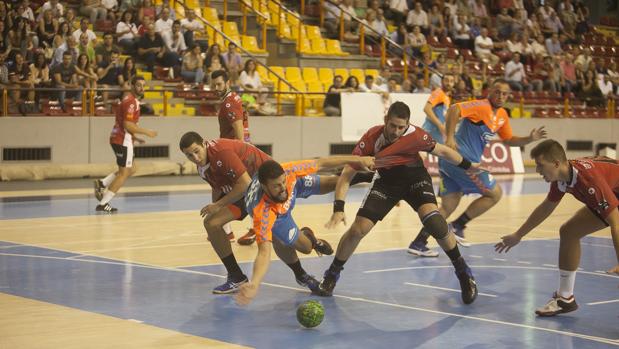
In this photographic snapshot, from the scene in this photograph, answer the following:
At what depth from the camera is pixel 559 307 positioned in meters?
9.24

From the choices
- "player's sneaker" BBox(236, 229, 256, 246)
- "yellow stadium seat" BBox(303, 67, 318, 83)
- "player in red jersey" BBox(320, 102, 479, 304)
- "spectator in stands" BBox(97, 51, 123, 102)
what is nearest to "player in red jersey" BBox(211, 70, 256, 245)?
"player's sneaker" BBox(236, 229, 256, 246)

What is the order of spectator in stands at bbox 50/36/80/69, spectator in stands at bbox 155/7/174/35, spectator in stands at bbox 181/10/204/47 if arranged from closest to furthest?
spectator in stands at bbox 50/36/80/69 → spectator in stands at bbox 155/7/174/35 → spectator in stands at bbox 181/10/204/47

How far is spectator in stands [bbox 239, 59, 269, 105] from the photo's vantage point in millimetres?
25578

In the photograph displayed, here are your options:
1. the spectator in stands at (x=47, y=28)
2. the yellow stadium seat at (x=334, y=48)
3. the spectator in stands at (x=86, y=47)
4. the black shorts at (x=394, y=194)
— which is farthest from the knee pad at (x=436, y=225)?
the yellow stadium seat at (x=334, y=48)

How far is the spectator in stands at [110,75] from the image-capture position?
23.7 m

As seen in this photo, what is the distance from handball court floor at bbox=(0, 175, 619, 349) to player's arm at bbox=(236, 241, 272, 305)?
347 millimetres

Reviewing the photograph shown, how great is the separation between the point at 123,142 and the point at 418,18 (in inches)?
674

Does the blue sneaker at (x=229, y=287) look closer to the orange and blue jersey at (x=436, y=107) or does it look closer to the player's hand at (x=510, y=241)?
the player's hand at (x=510, y=241)

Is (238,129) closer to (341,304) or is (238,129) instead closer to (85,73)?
(341,304)

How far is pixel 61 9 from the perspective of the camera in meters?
24.5

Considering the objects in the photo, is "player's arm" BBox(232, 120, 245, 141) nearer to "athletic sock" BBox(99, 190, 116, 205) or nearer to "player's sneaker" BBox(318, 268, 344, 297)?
"player's sneaker" BBox(318, 268, 344, 297)

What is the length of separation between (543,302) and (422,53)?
22.0m

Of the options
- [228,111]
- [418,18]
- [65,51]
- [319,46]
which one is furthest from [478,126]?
[418,18]

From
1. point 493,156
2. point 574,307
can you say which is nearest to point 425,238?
point 574,307
